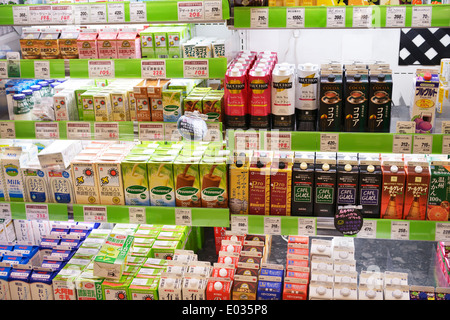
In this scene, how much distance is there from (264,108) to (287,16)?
44 centimetres

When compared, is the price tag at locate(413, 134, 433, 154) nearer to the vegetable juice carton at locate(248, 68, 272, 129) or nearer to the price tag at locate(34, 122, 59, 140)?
the vegetable juice carton at locate(248, 68, 272, 129)

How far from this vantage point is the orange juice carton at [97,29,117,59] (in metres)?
2.48

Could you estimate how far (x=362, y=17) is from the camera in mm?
2119

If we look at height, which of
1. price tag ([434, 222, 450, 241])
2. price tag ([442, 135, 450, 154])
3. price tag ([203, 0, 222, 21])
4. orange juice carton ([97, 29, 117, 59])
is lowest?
price tag ([434, 222, 450, 241])

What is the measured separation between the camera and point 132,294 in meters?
2.61

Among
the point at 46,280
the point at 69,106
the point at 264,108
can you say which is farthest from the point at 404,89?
the point at 46,280

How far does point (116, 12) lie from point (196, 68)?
45 centimetres

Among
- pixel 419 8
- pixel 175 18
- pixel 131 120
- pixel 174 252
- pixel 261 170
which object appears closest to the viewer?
pixel 419 8

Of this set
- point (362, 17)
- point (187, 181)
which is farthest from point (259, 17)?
point (187, 181)

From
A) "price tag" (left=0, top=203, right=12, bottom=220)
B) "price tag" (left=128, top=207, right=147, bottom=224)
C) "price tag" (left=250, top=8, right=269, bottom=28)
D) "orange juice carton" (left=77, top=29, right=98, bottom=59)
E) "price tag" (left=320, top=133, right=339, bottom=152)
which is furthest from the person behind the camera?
"price tag" (left=0, top=203, right=12, bottom=220)

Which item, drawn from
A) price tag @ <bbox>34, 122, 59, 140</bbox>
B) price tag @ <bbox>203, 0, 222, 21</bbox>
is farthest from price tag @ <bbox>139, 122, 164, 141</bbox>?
price tag @ <bbox>203, 0, 222, 21</bbox>

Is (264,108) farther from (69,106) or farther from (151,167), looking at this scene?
Answer: (69,106)

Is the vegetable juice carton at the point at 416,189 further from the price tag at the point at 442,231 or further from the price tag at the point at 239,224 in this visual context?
the price tag at the point at 239,224

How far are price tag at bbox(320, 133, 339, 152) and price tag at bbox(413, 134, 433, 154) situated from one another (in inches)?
13.8
